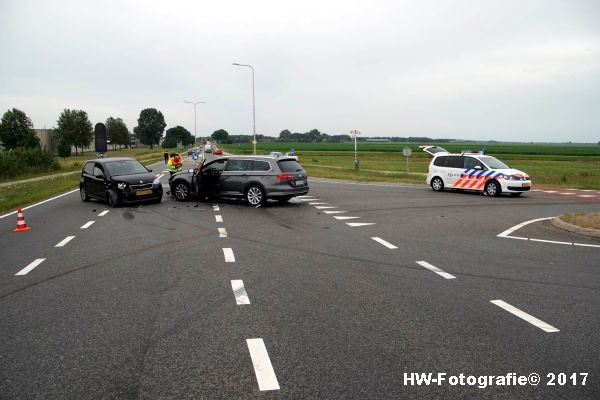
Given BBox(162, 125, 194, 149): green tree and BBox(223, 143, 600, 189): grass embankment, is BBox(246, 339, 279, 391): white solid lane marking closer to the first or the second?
BBox(223, 143, 600, 189): grass embankment

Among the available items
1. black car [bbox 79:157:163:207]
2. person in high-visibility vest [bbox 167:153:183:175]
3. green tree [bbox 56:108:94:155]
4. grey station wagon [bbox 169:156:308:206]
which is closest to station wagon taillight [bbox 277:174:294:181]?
grey station wagon [bbox 169:156:308:206]

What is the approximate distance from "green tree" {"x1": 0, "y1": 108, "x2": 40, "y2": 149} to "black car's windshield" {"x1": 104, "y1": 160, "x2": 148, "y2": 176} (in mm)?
66174

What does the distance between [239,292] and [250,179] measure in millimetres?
9859

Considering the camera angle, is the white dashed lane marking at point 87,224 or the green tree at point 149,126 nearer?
the white dashed lane marking at point 87,224

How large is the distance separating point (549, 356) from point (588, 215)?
379 inches

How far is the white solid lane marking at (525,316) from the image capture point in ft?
15.5

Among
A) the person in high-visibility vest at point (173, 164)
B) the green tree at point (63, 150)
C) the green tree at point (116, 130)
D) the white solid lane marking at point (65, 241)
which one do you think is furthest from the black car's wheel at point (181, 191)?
the green tree at point (116, 130)

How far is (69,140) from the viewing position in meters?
A: 88.2

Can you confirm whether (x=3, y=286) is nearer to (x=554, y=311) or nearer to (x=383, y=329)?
(x=383, y=329)

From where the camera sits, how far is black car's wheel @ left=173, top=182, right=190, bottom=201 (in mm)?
17047

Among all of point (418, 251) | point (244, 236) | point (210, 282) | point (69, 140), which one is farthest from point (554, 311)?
point (69, 140)

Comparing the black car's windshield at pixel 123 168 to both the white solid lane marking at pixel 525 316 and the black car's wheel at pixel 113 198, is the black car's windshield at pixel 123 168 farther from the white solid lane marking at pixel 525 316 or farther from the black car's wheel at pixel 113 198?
the white solid lane marking at pixel 525 316

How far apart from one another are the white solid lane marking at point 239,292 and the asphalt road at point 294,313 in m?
0.04

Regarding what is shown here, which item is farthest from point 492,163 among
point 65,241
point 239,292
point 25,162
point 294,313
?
point 25,162
